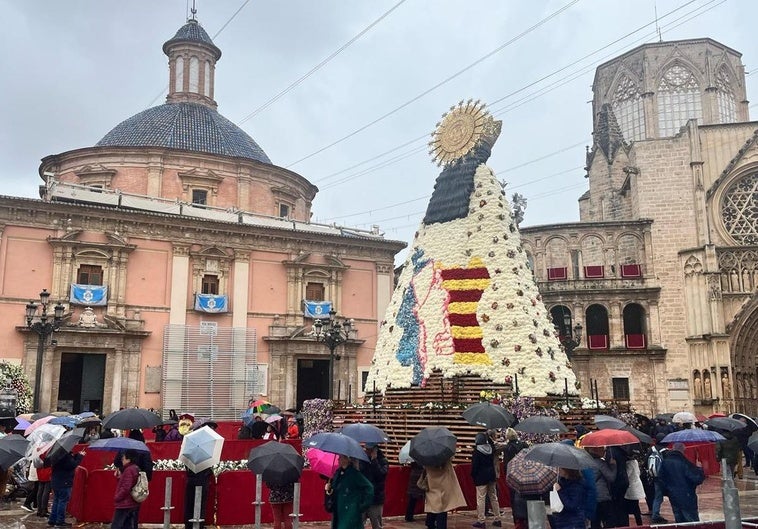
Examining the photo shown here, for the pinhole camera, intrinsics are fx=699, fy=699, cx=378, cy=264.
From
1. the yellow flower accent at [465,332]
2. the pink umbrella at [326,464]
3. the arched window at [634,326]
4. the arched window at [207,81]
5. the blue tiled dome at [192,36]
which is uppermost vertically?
the blue tiled dome at [192,36]

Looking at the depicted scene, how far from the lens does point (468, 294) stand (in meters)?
14.2

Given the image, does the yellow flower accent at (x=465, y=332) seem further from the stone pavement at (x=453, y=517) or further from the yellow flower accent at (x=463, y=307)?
the stone pavement at (x=453, y=517)

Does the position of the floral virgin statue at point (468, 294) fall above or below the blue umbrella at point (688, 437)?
above

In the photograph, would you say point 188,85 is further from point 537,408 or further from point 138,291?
point 537,408

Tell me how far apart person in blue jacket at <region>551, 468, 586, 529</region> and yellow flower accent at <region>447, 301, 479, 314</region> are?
744 centimetres

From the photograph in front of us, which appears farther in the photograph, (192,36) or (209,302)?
(192,36)

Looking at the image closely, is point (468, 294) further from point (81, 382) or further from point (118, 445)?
point (81, 382)

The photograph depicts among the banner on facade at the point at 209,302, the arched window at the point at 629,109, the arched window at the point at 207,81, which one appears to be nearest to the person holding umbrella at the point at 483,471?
the banner on facade at the point at 209,302

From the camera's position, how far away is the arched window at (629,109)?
4028 cm

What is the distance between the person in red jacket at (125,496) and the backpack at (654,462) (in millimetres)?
6361

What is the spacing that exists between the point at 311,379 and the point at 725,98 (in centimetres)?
2857

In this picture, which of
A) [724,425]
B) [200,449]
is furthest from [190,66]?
[200,449]

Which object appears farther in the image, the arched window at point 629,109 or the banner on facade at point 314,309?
the arched window at point 629,109

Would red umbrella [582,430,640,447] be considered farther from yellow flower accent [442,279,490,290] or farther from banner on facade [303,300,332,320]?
banner on facade [303,300,332,320]
